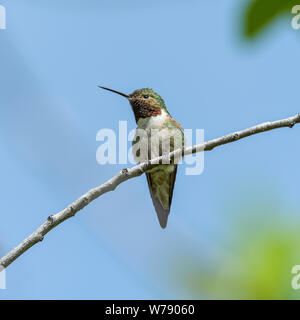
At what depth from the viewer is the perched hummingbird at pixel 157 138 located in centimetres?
681

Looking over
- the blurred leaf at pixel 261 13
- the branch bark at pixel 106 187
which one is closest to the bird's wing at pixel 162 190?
the branch bark at pixel 106 187

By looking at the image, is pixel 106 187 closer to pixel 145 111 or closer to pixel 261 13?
pixel 261 13

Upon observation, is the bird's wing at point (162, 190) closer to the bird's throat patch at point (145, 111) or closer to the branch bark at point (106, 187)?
the bird's throat patch at point (145, 111)

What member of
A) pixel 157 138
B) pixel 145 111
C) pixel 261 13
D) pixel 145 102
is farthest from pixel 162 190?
pixel 261 13

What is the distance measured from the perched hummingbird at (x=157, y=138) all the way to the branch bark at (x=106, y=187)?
2451mm

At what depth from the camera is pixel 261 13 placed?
4.28 feet

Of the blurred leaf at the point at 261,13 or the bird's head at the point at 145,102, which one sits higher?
the bird's head at the point at 145,102

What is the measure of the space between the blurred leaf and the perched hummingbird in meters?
5.04

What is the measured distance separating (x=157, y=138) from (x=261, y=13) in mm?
5524

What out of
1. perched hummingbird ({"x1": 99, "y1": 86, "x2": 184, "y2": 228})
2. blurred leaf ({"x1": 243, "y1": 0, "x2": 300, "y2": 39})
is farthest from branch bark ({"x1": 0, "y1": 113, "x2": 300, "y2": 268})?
perched hummingbird ({"x1": 99, "y1": 86, "x2": 184, "y2": 228})

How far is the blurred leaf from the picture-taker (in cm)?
129
